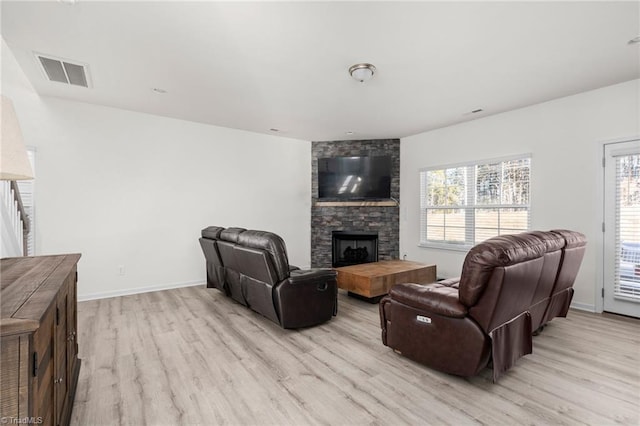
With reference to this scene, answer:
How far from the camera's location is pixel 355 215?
6094 millimetres

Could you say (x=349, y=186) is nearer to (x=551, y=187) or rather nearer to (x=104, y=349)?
(x=551, y=187)

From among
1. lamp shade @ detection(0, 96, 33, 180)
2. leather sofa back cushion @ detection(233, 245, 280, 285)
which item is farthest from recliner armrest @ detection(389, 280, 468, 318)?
lamp shade @ detection(0, 96, 33, 180)

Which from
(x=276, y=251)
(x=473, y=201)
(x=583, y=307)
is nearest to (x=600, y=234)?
(x=583, y=307)

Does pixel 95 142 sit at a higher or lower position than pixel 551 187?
higher

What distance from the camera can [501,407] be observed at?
1870mm

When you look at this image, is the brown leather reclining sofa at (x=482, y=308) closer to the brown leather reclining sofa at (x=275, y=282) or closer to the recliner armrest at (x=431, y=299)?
the recliner armrest at (x=431, y=299)

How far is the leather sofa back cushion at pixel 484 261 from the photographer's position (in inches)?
74.8

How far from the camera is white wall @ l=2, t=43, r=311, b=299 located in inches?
153

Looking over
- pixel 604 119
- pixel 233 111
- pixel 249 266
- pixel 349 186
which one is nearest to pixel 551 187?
pixel 604 119

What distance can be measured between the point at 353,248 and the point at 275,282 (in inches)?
132

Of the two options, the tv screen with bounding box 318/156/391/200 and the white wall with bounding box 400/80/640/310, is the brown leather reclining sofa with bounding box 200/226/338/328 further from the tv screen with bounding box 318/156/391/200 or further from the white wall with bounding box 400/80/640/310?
A: the white wall with bounding box 400/80/640/310

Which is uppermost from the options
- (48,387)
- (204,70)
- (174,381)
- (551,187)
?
(204,70)

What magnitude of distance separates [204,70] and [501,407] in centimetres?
379

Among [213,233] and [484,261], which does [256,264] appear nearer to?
[213,233]
